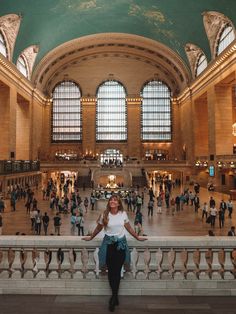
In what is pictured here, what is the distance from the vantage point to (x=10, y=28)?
1103 inches

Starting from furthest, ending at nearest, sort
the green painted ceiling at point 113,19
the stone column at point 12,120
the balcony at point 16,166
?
the stone column at point 12,120
the green painted ceiling at point 113,19
the balcony at point 16,166

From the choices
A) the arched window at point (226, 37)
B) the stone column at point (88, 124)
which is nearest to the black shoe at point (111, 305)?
the arched window at point (226, 37)

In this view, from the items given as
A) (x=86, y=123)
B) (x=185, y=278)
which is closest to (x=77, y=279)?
(x=185, y=278)

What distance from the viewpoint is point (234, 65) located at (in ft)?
79.9

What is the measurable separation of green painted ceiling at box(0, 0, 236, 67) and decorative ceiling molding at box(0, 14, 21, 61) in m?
0.52

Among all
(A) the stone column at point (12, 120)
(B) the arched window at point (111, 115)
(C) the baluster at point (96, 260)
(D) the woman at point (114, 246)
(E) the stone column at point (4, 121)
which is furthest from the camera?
(B) the arched window at point (111, 115)

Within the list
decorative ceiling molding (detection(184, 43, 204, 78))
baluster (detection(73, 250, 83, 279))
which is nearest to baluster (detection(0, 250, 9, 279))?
baluster (detection(73, 250, 83, 279))

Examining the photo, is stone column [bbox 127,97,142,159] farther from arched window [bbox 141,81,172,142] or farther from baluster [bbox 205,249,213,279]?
baluster [bbox 205,249,213,279]

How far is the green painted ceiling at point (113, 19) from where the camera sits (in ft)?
86.7

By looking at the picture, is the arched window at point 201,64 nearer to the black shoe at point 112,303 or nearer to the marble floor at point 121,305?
the marble floor at point 121,305

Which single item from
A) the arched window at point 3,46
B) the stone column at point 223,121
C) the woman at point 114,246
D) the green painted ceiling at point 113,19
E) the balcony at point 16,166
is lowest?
the woman at point 114,246

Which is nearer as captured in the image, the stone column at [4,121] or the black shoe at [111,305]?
the black shoe at [111,305]

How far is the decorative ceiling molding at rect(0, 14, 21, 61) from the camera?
1045 inches

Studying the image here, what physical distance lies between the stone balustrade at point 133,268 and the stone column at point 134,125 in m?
41.2
